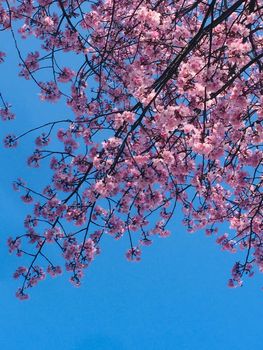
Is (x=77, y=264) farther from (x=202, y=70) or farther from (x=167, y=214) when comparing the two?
(x=202, y=70)

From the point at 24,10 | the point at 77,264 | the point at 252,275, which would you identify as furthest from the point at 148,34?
the point at 252,275

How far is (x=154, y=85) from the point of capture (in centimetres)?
647

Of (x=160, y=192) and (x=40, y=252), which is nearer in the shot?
(x=40, y=252)

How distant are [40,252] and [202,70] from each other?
3887 mm

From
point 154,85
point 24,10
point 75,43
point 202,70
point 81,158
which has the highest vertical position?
point 24,10

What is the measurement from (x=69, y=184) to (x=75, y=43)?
2207 millimetres

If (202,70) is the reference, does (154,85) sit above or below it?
above

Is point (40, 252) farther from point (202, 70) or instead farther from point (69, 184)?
point (202, 70)

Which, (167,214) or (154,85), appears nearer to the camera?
(154,85)

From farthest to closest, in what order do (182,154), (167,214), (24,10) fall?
(167,214), (24,10), (182,154)

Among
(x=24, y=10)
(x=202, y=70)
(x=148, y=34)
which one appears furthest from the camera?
(x=24, y=10)

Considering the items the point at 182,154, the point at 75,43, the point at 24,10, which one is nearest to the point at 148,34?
the point at 75,43

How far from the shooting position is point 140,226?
31.1 ft

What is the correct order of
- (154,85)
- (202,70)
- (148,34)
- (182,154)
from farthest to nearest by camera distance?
(182,154) → (148,34) → (154,85) → (202,70)
